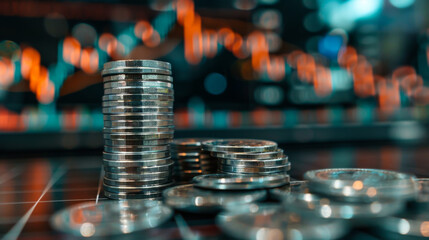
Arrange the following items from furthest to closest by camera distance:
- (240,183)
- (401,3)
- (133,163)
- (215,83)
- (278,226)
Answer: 1. (401,3)
2. (215,83)
3. (133,163)
4. (240,183)
5. (278,226)

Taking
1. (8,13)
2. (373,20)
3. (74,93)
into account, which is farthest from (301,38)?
(8,13)

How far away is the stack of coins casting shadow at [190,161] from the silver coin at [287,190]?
0.39m

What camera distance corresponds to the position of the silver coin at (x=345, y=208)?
744mm

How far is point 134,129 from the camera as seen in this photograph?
1123 millimetres

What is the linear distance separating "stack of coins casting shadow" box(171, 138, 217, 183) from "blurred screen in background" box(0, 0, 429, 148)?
79.7 inches

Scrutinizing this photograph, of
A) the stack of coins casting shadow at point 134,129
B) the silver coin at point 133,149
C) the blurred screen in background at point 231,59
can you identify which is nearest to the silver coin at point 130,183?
the stack of coins casting shadow at point 134,129

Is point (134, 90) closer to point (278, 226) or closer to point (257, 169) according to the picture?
point (257, 169)

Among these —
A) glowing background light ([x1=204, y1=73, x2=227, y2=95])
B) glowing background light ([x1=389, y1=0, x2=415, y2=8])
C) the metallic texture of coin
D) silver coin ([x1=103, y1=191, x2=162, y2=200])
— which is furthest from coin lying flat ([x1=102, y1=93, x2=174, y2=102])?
glowing background light ([x1=389, y1=0, x2=415, y2=8])

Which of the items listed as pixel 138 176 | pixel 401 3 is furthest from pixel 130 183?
pixel 401 3

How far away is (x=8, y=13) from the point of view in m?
3.66

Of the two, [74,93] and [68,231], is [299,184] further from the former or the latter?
[74,93]

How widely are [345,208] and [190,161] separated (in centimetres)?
76

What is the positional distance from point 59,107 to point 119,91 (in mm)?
2927

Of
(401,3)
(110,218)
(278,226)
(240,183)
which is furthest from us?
(401,3)
